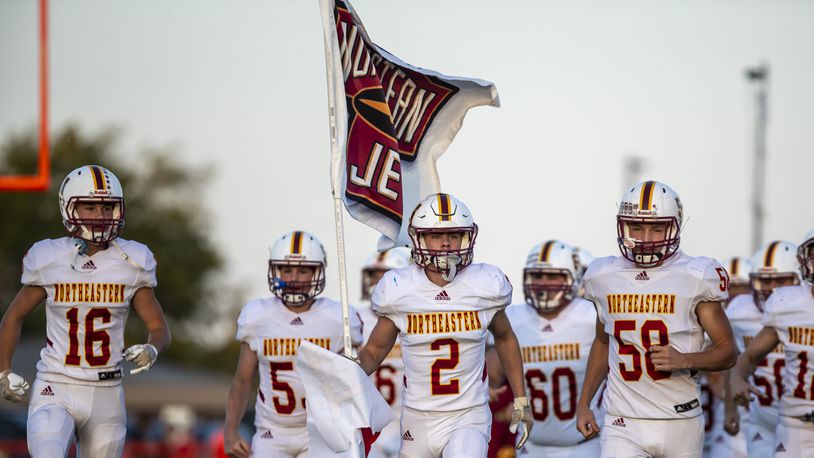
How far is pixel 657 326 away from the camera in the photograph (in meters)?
7.78

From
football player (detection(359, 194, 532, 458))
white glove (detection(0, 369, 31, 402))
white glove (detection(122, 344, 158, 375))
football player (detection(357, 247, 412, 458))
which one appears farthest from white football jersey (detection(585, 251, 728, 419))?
white glove (detection(0, 369, 31, 402))

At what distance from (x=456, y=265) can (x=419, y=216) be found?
0.39 m

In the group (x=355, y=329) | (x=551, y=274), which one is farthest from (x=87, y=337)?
(x=551, y=274)

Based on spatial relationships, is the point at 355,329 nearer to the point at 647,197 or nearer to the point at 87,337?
the point at 87,337

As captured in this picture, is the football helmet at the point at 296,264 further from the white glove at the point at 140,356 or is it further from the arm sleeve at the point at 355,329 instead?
the white glove at the point at 140,356

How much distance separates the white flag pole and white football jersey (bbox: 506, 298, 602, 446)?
2320mm

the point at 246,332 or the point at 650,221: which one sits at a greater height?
the point at 650,221

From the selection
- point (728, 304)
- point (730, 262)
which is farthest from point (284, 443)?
point (730, 262)

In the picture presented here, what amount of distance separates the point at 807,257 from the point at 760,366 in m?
1.96

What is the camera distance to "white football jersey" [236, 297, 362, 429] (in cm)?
920

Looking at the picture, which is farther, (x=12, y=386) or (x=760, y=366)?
(x=760, y=366)

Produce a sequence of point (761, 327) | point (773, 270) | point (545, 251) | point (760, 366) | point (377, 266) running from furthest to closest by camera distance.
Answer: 1. point (377, 266)
2. point (773, 270)
3. point (761, 327)
4. point (760, 366)
5. point (545, 251)

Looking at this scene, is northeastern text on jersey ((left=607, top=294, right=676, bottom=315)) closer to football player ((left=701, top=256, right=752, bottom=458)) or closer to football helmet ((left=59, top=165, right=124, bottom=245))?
football player ((left=701, top=256, right=752, bottom=458))

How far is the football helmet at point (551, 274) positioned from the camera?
33.1 feet
